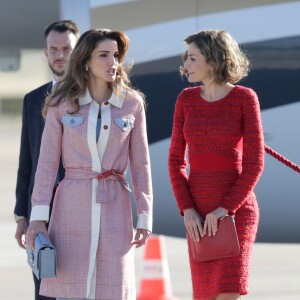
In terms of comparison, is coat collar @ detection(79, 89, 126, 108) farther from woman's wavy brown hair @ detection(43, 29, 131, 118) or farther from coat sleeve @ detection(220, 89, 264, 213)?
coat sleeve @ detection(220, 89, 264, 213)

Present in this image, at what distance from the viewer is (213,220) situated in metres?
4.35

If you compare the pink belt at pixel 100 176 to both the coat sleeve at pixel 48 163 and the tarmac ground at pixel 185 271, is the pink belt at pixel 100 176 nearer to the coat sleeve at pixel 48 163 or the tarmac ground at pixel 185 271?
the coat sleeve at pixel 48 163

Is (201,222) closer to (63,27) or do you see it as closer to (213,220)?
(213,220)

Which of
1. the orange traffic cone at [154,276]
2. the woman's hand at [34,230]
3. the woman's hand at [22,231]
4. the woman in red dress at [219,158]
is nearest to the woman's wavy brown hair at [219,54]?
the woman in red dress at [219,158]

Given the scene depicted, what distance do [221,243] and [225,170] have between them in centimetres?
28

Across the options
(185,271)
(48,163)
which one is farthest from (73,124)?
(185,271)

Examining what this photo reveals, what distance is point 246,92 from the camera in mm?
4445

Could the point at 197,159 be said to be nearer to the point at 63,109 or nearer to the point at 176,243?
the point at 63,109

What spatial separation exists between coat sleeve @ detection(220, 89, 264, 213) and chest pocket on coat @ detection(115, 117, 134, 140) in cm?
44

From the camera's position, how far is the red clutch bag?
4324 mm

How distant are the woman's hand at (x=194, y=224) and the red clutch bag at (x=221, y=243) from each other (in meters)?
0.02

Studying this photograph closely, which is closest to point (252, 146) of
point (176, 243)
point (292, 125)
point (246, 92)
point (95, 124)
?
point (246, 92)

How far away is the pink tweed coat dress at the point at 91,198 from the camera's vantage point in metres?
4.21

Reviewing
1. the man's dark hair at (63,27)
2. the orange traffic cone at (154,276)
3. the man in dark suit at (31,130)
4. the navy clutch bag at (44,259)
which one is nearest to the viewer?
the navy clutch bag at (44,259)
